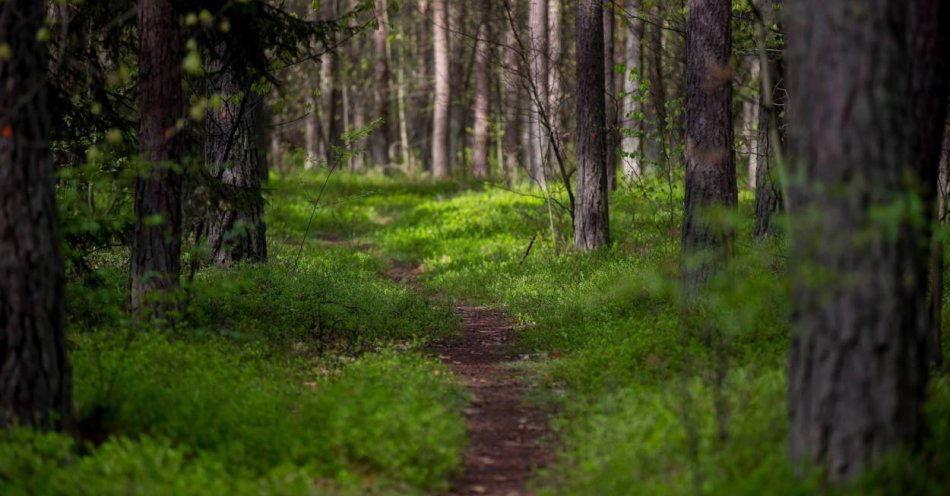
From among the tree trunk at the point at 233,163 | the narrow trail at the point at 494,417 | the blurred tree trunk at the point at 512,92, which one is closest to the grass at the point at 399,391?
the narrow trail at the point at 494,417

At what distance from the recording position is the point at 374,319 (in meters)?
10.9

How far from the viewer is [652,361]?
8.17m

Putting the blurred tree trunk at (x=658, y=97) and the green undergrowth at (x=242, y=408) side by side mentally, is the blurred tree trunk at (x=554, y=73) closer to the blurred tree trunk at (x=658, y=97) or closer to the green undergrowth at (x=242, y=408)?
the blurred tree trunk at (x=658, y=97)

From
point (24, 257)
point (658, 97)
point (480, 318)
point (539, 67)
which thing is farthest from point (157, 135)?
point (658, 97)

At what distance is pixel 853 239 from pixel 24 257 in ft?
15.9

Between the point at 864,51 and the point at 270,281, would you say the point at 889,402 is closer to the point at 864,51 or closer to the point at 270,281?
the point at 864,51

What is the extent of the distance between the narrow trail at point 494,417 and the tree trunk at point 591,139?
4185 millimetres

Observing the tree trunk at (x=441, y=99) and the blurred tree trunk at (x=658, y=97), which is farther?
the tree trunk at (x=441, y=99)

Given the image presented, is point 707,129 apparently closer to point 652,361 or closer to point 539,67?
point 652,361

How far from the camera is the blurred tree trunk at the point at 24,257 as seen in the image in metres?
5.87

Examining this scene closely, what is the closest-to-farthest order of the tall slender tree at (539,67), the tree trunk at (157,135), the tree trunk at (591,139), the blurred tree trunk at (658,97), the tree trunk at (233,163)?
the tree trunk at (157,135), the tree trunk at (233,163), the tree trunk at (591,139), the blurred tree trunk at (658,97), the tall slender tree at (539,67)

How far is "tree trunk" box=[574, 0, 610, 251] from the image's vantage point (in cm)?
1523

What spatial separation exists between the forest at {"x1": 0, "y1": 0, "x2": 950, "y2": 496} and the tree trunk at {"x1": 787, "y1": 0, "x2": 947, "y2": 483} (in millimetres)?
13

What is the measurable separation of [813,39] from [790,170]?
0.82m
